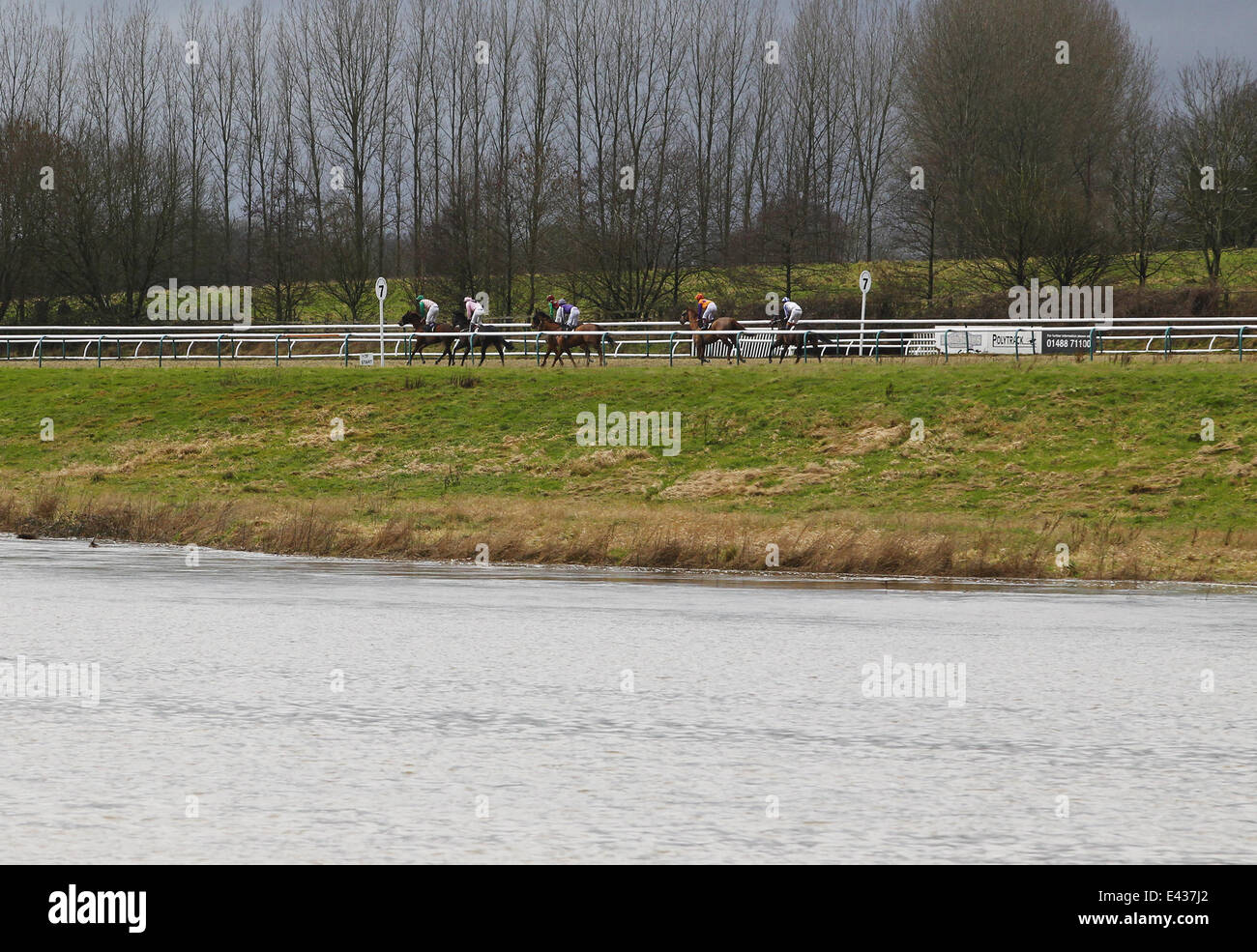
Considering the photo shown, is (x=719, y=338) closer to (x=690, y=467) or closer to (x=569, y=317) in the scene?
(x=569, y=317)

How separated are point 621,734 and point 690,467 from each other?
75.2ft

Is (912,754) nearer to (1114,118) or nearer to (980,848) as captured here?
(980,848)

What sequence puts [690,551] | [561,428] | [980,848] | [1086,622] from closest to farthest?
[980,848] < [1086,622] < [690,551] < [561,428]

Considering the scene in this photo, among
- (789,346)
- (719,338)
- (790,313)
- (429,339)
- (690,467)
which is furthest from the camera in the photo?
(429,339)

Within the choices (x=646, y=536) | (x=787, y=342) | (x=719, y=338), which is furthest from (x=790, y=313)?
(x=646, y=536)

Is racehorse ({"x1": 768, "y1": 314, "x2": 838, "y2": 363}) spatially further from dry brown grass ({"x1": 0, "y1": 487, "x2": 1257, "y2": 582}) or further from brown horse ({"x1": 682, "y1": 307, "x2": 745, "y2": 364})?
dry brown grass ({"x1": 0, "y1": 487, "x2": 1257, "y2": 582})

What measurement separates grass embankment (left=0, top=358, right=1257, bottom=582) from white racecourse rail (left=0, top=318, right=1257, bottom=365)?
212 cm

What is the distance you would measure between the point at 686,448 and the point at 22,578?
16.4 metres

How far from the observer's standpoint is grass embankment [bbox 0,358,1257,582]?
23.5 meters

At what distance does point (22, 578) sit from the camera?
18828 mm

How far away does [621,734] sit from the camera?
8977mm

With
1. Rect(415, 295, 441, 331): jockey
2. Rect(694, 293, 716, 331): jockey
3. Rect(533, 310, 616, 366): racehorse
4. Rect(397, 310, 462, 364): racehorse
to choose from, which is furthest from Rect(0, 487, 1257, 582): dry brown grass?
Rect(415, 295, 441, 331): jockey
